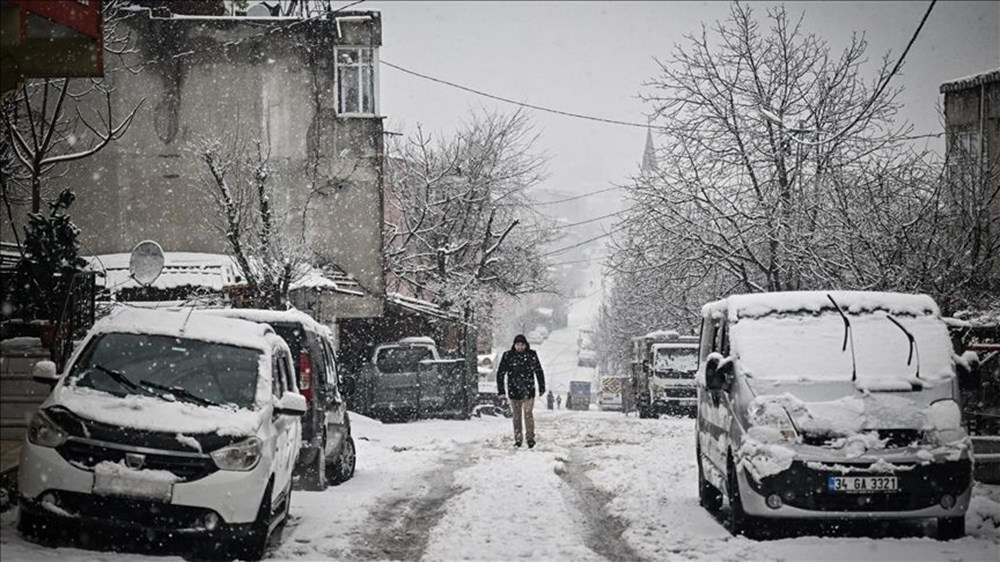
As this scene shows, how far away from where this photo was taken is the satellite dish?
20672 mm

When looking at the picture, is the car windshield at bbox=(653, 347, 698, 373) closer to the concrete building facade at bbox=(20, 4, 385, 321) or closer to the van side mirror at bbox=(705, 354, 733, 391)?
the concrete building facade at bbox=(20, 4, 385, 321)

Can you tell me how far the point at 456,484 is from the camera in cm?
1288

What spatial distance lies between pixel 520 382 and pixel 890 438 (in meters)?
9.83

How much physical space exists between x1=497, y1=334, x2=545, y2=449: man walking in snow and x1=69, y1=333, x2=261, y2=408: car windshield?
9407 mm

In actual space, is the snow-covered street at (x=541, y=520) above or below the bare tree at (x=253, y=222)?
below

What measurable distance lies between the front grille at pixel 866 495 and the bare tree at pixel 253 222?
17.6m

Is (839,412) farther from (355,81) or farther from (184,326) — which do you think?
(355,81)

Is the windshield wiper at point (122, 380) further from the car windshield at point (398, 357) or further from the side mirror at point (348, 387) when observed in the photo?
the car windshield at point (398, 357)

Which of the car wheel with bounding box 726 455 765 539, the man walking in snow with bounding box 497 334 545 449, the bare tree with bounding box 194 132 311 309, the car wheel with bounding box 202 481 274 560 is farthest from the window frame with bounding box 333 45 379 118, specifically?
the car wheel with bounding box 202 481 274 560

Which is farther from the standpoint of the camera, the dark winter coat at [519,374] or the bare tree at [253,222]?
the bare tree at [253,222]

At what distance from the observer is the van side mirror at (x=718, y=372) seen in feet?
31.0

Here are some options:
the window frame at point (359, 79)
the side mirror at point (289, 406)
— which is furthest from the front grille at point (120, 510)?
the window frame at point (359, 79)

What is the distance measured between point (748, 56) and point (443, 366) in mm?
10651

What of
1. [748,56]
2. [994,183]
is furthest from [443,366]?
[994,183]
